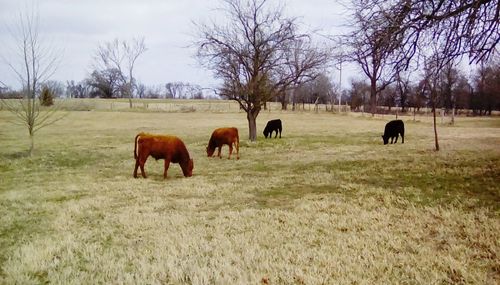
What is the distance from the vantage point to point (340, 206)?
26.4ft

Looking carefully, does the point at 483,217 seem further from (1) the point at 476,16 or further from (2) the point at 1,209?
(2) the point at 1,209

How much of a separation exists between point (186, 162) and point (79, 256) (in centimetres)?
671

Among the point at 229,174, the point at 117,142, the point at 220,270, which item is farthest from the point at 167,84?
the point at 220,270

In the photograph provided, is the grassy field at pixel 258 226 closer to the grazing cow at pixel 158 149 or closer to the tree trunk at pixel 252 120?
the grazing cow at pixel 158 149

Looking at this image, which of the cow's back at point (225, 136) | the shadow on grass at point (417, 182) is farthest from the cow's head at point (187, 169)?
the cow's back at point (225, 136)

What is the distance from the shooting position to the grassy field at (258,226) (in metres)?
5.02

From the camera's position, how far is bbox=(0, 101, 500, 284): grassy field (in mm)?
5016

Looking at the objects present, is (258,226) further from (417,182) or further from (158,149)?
(158,149)

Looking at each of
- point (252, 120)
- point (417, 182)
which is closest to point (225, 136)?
point (252, 120)

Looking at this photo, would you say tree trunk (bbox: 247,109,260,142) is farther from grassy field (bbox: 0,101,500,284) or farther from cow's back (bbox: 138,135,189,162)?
cow's back (bbox: 138,135,189,162)

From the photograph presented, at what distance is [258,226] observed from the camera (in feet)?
22.5

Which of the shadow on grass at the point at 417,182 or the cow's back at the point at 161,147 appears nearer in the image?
the shadow on grass at the point at 417,182

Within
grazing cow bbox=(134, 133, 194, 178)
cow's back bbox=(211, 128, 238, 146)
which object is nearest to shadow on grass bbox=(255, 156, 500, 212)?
grazing cow bbox=(134, 133, 194, 178)

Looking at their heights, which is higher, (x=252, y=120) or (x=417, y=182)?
(x=252, y=120)
